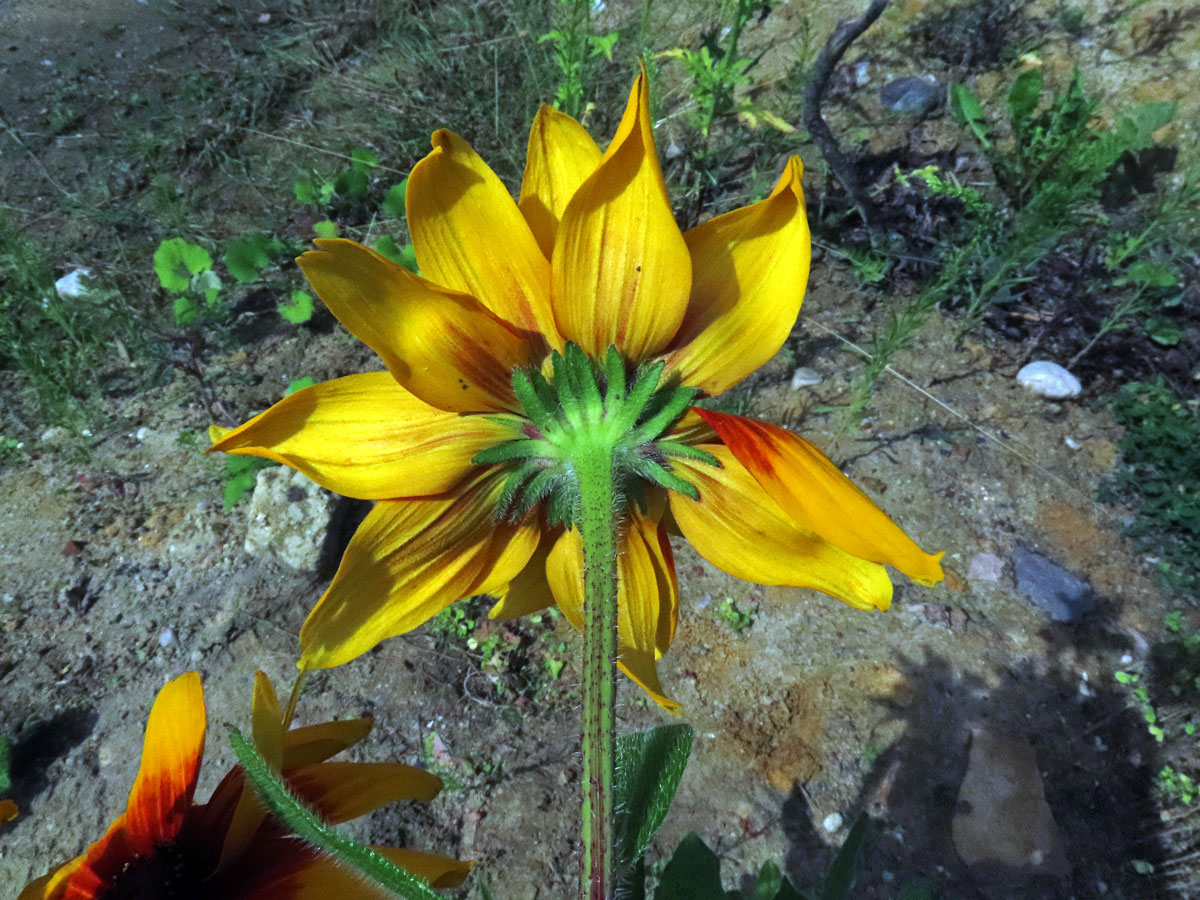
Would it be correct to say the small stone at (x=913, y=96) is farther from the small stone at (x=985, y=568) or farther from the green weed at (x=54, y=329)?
the green weed at (x=54, y=329)

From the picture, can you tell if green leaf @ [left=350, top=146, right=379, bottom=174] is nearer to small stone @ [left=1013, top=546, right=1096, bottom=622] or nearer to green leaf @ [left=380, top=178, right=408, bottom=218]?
green leaf @ [left=380, top=178, right=408, bottom=218]

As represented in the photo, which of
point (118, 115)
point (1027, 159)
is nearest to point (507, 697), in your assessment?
point (1027, 159)

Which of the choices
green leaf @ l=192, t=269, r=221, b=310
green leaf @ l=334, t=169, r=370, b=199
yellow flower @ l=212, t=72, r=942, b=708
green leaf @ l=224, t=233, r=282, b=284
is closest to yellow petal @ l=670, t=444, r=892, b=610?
yellow flower @ l=212, t=72, r=942, b=708

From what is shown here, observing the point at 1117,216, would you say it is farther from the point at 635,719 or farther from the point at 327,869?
the point at 327,869

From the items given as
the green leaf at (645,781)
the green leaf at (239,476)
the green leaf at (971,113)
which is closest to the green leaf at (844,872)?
the green leaf at (645,781)

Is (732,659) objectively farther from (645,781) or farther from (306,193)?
(306,193)
